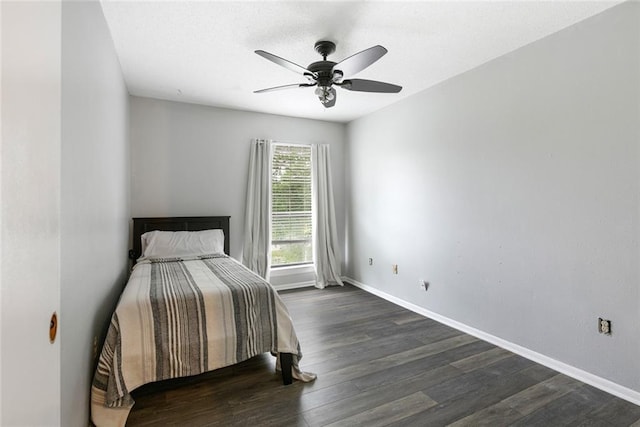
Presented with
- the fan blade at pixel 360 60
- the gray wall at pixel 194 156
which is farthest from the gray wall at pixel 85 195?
the fan blade at pixel 360 60

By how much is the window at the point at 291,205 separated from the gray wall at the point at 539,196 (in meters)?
1.60

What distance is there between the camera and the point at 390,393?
6.66ft

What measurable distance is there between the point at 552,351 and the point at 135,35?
13.4 feet

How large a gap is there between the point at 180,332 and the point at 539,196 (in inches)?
113

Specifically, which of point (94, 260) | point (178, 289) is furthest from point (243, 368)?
point (94, 260)

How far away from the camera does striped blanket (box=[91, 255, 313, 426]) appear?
69.0 inches

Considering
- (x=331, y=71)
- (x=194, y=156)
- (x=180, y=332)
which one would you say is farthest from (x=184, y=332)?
(x=194, y=156)

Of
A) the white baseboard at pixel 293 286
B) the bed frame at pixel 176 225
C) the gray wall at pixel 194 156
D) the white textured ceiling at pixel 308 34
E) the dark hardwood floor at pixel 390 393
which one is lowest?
the dark hardwood floor at pixel 390 393

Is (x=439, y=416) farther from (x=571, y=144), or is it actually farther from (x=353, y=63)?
(x=353, y=63)

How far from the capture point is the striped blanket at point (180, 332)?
1752 mm

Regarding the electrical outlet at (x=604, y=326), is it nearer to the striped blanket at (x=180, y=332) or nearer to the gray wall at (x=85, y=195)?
the striped blanket at (x=180, y=332)

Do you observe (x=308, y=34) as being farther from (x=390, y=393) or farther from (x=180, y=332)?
(x=390, y=393)

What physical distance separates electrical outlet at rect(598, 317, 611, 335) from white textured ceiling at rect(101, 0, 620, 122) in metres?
2.14

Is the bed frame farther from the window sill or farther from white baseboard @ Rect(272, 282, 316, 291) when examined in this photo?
white baseboard @ Rect(272, 282, 316, 291)
